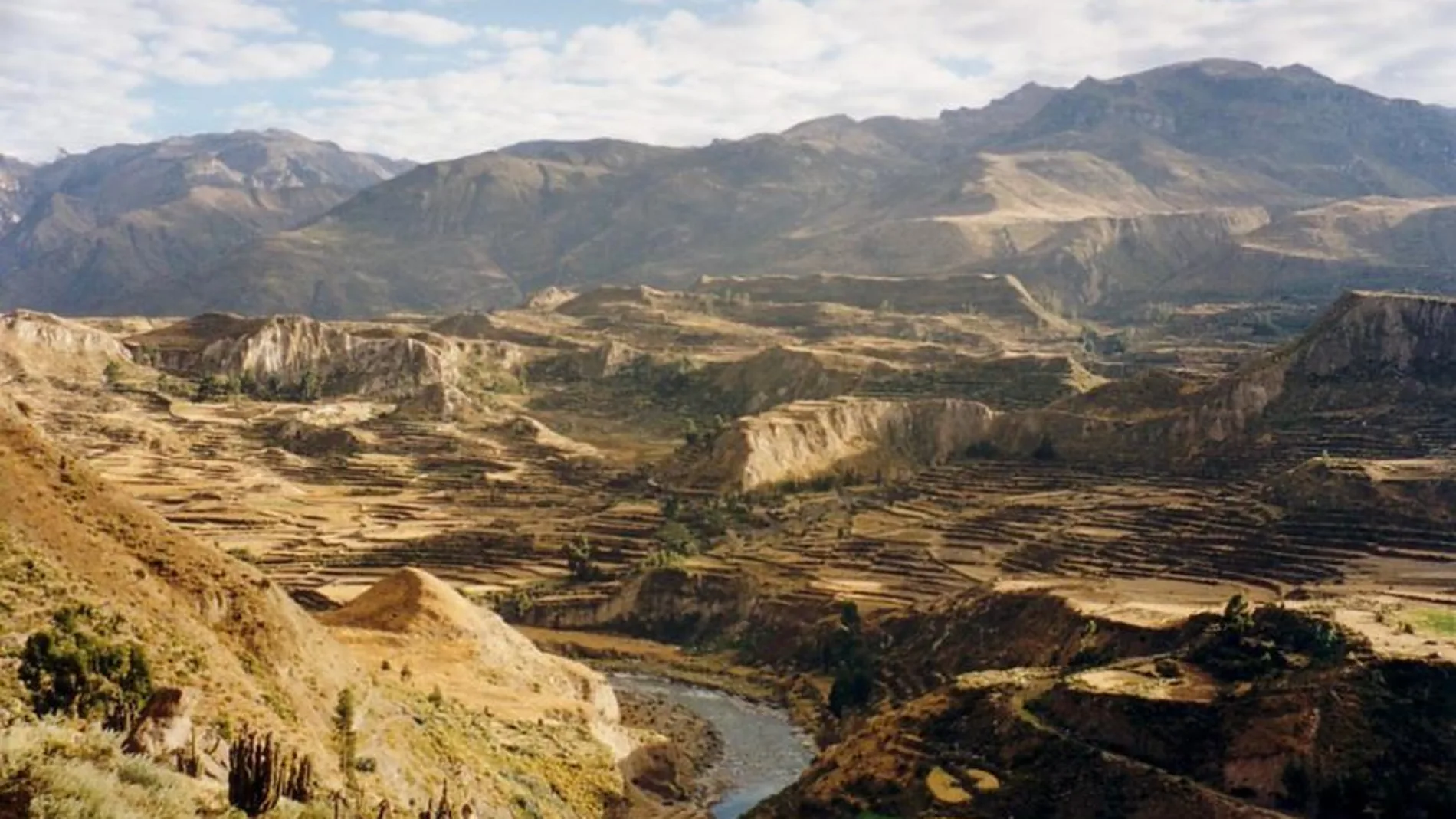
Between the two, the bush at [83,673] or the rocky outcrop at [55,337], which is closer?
the bush at [83,673]

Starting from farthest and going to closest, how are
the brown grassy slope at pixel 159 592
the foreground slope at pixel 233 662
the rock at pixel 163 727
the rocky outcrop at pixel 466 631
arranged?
the rocky outcrop at pixel 466 631, the brown grassy slope at pixel 159 592, the foreground slope at pixel 233 662, the rock at pixel 163 727

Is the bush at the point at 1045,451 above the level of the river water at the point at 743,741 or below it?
above

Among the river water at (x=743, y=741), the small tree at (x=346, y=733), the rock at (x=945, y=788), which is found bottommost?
the river water at (x=743, y=741)

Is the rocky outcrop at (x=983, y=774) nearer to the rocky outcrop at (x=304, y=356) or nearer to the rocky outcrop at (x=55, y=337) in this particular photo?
the rocky outcrop at (x=304, y=356)

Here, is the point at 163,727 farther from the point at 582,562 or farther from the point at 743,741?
the point at 582,562

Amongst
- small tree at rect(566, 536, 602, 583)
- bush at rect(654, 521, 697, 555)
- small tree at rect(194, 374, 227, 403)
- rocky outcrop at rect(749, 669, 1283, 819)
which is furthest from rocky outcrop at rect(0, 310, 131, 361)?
rocky outcrop at rect(749, 669, 1283, 819)

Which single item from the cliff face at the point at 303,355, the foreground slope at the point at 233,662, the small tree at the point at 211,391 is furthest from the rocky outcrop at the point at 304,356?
the foreground slope at the point at 233,662

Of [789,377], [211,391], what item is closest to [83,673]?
[789,377]
